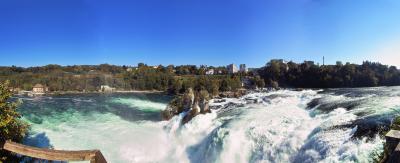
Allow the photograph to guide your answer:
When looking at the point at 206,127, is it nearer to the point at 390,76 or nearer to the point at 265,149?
the point at 265,149

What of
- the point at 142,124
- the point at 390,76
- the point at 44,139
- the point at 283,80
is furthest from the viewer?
the point at 283,80

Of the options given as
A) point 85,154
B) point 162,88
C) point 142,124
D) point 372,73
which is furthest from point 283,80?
point 85,154

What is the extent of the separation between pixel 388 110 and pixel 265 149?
5544 millimetres

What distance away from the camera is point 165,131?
70.1 ft

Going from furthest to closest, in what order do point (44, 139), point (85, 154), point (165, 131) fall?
1. point (165, 131)
2. point (44, 139)
3. point (85, 154)

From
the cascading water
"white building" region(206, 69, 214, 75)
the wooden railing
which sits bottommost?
the cascading water

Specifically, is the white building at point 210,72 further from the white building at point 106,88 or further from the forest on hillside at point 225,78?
the white building at point 106,88

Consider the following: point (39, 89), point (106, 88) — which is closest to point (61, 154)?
point (39, 89)

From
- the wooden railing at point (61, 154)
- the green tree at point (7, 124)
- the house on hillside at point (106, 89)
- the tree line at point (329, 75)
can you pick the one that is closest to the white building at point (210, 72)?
the house on hillside at point (106, 89)

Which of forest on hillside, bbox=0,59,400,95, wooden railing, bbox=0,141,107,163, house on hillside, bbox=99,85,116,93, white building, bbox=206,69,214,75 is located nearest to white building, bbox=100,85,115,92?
house on hillside, bbox=99,85,116,93

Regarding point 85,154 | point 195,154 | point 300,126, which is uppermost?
point 85,154

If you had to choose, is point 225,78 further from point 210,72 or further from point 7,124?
point 7,124

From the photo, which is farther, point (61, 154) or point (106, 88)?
point (106, 88)

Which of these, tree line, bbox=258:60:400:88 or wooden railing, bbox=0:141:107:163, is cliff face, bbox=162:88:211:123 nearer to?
A: wooden railing, bbox=0:141:107:163
